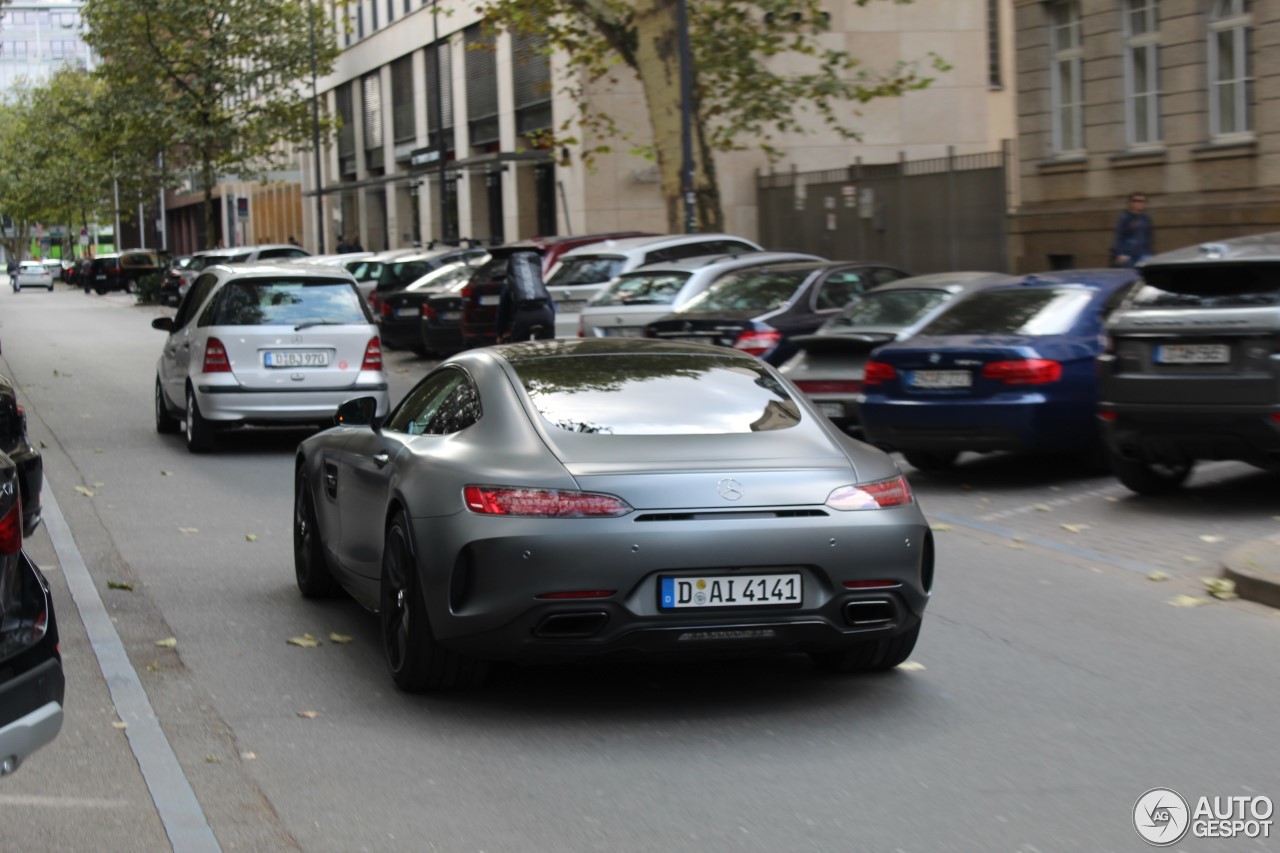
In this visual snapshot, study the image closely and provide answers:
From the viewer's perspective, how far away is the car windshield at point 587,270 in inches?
934

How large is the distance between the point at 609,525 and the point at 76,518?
689cm

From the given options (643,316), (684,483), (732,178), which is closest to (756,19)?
(732,178)

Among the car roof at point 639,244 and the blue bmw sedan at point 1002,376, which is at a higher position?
the car roof at point 639,244

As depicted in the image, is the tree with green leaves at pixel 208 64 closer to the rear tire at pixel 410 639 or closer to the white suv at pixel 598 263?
the white suv at pixel 598 263

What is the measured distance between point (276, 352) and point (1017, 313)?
255 inches

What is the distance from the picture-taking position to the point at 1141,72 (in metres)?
26.7

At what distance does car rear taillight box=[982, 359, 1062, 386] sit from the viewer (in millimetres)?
12352

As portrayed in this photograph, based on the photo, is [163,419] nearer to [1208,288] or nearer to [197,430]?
[197,430]

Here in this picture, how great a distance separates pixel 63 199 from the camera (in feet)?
333

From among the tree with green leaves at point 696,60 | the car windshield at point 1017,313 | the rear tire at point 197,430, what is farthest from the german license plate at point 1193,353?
the tree with green leaves at point 696,60

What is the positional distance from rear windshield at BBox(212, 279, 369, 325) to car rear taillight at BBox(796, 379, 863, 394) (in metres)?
4.19

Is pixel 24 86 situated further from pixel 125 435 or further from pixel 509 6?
pixel 125 435

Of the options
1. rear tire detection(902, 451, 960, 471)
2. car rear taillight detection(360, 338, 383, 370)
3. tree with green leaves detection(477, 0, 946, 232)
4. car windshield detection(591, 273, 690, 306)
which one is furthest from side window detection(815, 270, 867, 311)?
tree with green leaves detection(477, 0, 946, 232)

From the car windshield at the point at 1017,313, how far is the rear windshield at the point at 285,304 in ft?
17.8
